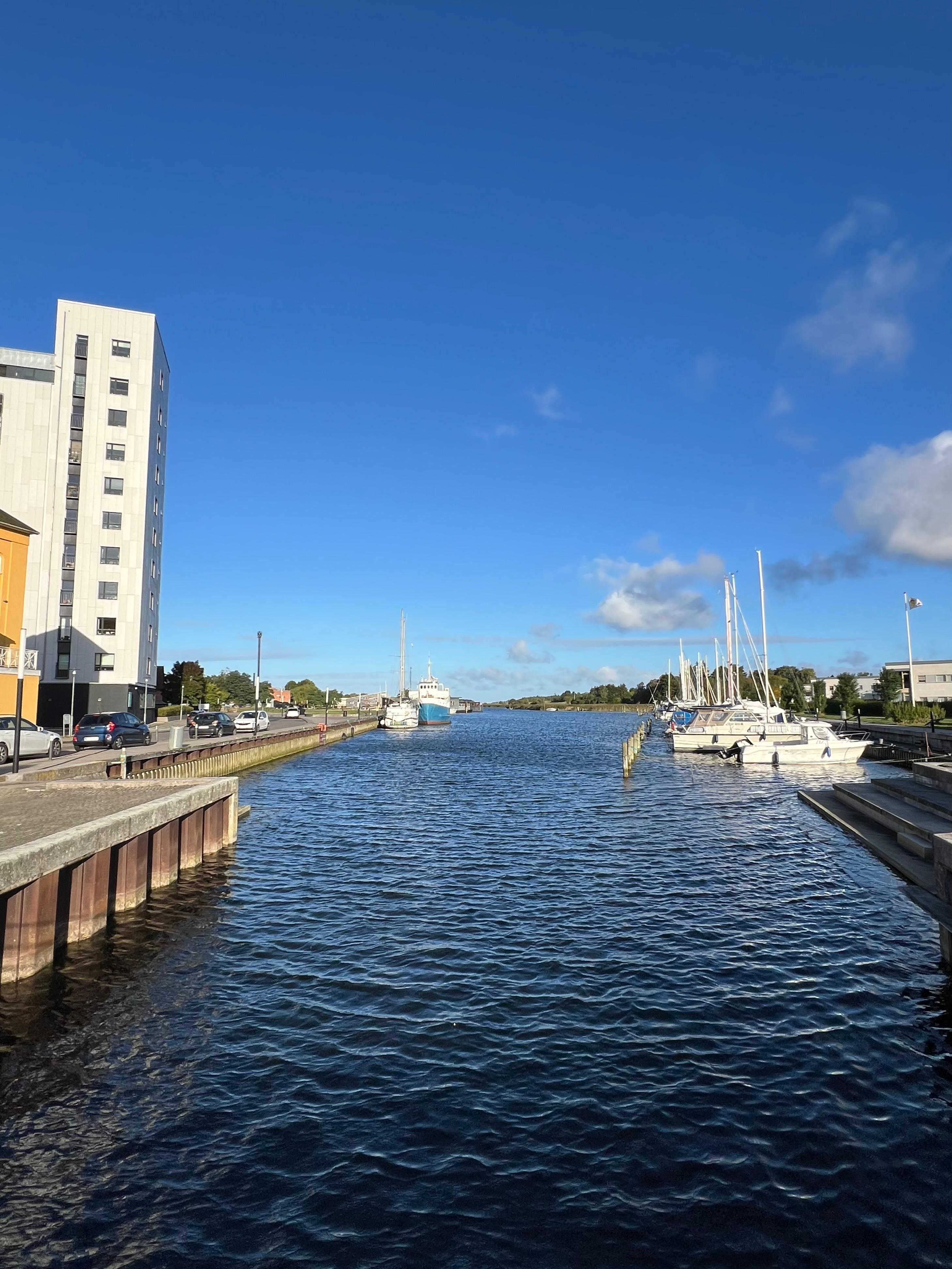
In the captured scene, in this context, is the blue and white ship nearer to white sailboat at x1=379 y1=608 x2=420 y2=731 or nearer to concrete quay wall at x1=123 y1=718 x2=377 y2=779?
white sailboat at x1=379 y1=608 x2=420 y2=731

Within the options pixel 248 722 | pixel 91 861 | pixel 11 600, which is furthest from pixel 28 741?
pixel 248 722

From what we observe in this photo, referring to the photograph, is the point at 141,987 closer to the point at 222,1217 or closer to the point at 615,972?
the point at 222,1217

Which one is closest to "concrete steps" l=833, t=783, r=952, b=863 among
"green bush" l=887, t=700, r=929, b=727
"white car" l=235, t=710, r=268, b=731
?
"white car" l=235, t=710, r=268, b=731

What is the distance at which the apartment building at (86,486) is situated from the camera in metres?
70.9

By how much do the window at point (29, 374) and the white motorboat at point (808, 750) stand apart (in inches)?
2690

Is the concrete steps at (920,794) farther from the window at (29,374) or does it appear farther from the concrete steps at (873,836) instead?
the window at (29,374)

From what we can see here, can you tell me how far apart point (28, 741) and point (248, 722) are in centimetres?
3665

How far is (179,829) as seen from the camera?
22.0 metres

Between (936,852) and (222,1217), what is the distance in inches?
551

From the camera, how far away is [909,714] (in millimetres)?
83750

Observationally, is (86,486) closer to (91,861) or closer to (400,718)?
(400,718)

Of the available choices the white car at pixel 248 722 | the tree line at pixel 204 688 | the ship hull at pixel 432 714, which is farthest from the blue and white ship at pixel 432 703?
the white car at pixel 248 722

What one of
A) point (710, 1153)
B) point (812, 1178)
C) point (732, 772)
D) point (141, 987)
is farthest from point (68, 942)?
point (732, 772)

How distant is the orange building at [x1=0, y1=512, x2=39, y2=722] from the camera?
42969 mm
